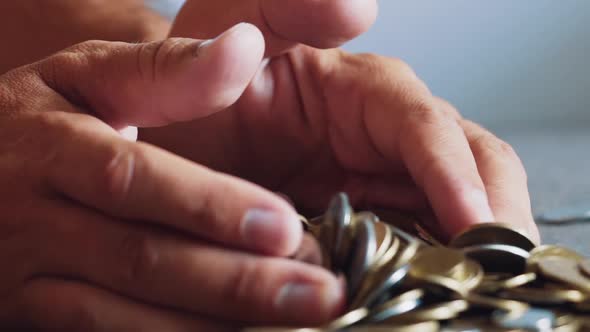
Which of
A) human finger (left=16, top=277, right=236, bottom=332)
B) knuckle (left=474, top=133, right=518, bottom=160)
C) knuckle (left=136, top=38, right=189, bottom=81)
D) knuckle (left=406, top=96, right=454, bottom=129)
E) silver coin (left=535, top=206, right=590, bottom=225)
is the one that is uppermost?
knuckle (left=136, top=38, right=189, bottom=81)

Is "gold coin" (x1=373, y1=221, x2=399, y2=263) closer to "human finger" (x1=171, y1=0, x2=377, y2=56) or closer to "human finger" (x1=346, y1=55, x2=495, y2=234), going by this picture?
"human finger" (x1=346, y1=55, x2=495, y2=234)

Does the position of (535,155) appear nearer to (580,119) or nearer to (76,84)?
(580,119)

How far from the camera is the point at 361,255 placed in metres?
0.40

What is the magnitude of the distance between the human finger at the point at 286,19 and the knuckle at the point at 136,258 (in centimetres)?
28

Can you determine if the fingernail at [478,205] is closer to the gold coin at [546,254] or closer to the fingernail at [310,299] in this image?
the gold coin at [546,254]

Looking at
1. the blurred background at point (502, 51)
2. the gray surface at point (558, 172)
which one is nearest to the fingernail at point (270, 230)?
the gray surface at point (558, 172)

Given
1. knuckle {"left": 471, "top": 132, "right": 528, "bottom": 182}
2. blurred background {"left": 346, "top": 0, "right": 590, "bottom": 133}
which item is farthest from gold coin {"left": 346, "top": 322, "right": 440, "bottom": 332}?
blurred background {"left": 346, "top": 0, "right": 590, "bottom": 133}

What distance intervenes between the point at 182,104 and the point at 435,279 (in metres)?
0.20

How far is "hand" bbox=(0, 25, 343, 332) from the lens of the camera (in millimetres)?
381

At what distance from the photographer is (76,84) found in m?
0.52

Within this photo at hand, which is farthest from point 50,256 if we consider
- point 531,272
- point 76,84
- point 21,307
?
point 531,272

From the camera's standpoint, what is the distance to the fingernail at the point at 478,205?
1.69ft

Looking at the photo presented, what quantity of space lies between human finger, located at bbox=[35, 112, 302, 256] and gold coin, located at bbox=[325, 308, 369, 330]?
50mm

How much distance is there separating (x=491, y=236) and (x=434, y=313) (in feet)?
0.36
